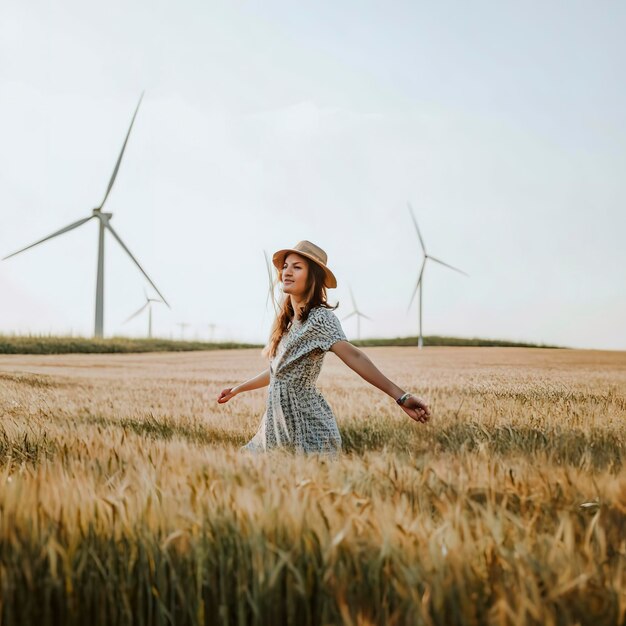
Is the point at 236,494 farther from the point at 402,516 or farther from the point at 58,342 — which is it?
the point at 58,342

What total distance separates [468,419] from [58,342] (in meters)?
12.5

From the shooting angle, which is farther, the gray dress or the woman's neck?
the woman's neck

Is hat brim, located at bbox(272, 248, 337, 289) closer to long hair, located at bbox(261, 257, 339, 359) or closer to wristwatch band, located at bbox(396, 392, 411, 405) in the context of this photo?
long hair, located at bbox(261, 257, 339, 359)

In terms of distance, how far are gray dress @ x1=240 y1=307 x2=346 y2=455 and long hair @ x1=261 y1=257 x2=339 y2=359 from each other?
0.29 ft

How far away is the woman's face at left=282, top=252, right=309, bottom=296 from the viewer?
176 inches

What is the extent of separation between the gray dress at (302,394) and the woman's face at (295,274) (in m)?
0.21

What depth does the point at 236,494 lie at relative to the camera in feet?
7.43

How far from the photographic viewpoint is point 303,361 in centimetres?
446

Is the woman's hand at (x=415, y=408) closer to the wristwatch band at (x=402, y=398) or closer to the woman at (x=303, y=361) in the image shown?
the wristwatch band at (x=402, y=398)

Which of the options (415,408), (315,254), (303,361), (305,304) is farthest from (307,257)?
(415,408)

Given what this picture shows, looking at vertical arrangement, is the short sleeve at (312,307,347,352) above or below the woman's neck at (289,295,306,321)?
below

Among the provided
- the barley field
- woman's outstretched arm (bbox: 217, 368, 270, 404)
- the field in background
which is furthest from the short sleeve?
the field in background

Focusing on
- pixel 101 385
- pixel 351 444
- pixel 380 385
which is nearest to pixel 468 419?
pixel 351 444

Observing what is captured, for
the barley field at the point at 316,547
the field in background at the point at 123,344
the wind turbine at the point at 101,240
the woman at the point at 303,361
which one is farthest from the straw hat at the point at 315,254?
the wind turbine at the point at 101,240
